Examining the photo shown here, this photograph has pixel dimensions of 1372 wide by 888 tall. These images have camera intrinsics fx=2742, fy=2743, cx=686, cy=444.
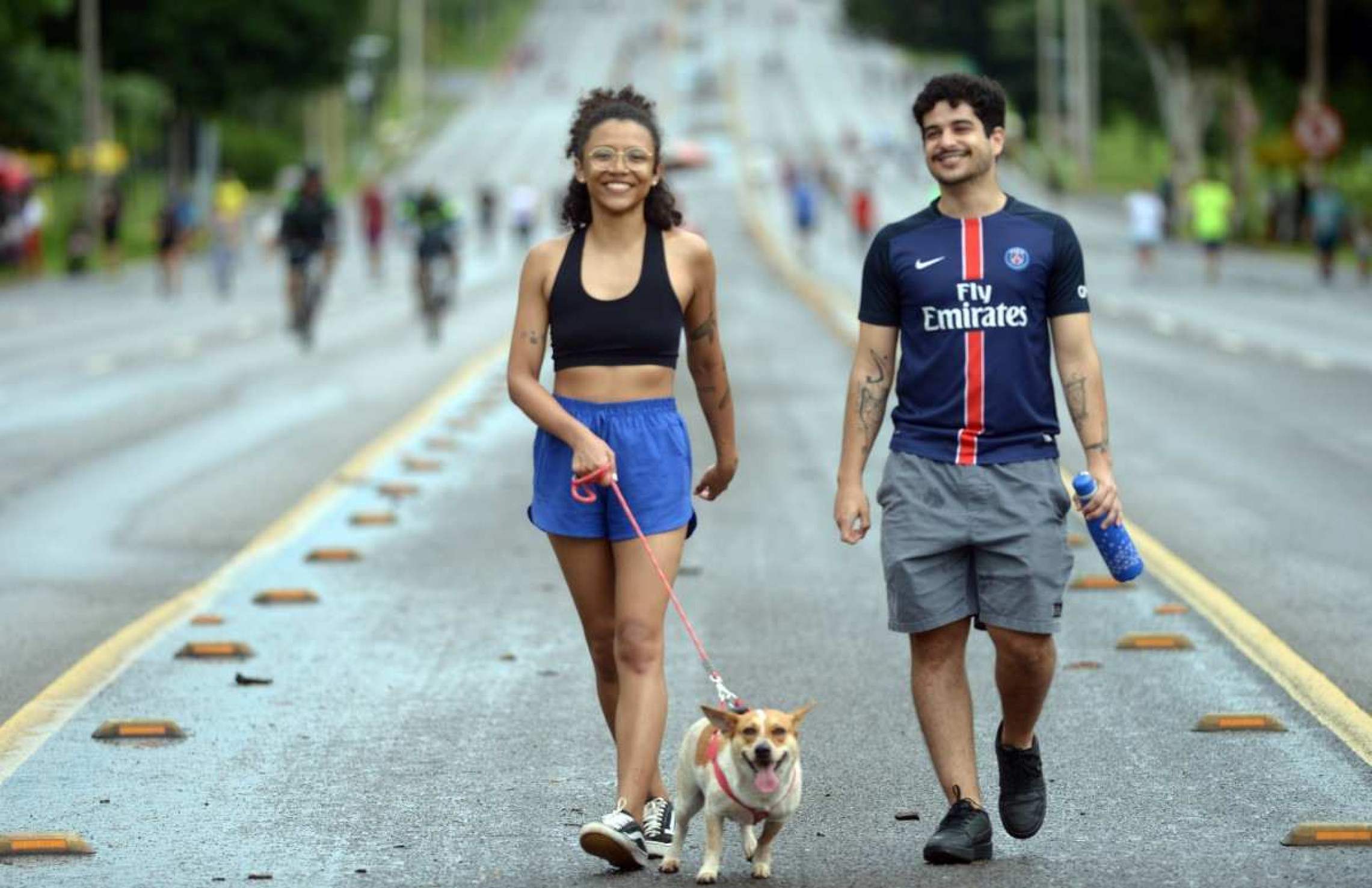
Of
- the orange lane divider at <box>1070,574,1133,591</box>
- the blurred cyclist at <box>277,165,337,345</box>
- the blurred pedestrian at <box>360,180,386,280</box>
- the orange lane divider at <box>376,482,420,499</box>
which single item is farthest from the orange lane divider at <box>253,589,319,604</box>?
the blurred pedestrian at <box>360,180,386,280</box>

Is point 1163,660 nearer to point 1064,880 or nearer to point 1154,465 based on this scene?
point 1064,880

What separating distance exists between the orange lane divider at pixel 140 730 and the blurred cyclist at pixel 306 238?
20.6 m

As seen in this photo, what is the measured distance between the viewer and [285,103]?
405 ft

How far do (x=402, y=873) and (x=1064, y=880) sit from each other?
4.95 ft

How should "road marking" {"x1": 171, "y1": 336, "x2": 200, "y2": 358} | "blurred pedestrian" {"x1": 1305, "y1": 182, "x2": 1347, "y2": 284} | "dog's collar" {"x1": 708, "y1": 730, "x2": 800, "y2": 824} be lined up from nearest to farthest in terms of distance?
"dog's collar" {"x1": 708, "y1": 730, "x2": 800, "y2": 824}
"road marking" {"x1": 171, "y1": 336, "x2": 200, "y2": 358}
"blurred pedestrian" {"x1": 1305, "y1": 182, "x2": 1347, "y2": 284}

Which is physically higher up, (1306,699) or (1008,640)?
(1008,640)

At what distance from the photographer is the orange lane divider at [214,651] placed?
9.59 m

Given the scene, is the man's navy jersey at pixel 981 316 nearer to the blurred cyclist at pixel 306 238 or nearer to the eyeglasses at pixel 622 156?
the eyeglasses at pixel 622 156

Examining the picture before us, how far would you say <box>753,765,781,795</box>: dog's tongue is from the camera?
19.3 feet

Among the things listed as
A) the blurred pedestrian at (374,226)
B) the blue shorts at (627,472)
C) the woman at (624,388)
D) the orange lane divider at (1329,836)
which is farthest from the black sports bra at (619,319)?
the blurred pedestrian at (374,226)

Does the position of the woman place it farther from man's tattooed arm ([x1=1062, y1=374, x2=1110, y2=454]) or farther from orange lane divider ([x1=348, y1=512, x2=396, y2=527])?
orange lane divider ([x1=348, y1=512, x2=396, y2=527])

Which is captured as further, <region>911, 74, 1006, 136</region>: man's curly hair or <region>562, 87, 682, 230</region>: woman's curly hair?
<region>562, 87, 682, 230</region>: woman's curly hair

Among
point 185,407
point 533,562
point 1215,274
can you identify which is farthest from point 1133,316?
point 533,562

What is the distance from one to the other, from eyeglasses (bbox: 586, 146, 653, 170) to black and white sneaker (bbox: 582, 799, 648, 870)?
152 centimetres
